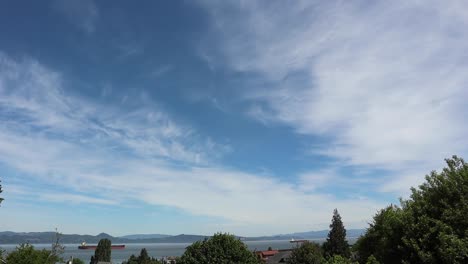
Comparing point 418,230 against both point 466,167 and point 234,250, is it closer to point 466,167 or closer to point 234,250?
point 466,167

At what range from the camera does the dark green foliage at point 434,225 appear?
19.5 m

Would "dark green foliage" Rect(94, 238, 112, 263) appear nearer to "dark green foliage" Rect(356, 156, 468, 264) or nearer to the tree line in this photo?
the tree line

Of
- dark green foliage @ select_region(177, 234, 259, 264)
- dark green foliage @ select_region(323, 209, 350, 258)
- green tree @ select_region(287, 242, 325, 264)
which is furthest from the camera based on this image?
dark green foliage @ select_region(323, 209, 350, 258)

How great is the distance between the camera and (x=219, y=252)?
93.4 ft

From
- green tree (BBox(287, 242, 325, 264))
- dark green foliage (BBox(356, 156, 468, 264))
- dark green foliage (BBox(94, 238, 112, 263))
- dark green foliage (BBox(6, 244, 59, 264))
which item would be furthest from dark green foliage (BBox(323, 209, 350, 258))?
dark green foliage (BBox(94, 238, 112, 263))

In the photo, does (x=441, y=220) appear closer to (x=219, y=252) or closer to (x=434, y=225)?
(x=434, y=225)

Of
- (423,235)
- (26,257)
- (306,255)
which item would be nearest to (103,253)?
(26,257)

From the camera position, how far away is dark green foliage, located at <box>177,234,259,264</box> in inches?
1112

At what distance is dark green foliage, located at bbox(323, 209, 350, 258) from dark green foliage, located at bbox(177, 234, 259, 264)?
40844 mm

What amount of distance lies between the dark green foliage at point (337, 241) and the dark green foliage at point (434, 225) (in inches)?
1680

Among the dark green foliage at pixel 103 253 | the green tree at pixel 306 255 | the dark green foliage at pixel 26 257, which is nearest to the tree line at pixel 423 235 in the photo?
the dark green foliage at pixel 26 257

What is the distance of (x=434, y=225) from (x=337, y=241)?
47102 mm

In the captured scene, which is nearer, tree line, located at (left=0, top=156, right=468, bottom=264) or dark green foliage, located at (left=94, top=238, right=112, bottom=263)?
tree line, located at (left=0, top=156, right=468, bottom=264)

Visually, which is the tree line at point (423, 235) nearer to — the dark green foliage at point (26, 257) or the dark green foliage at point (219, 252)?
the dark green foliage at point (219, 252)
